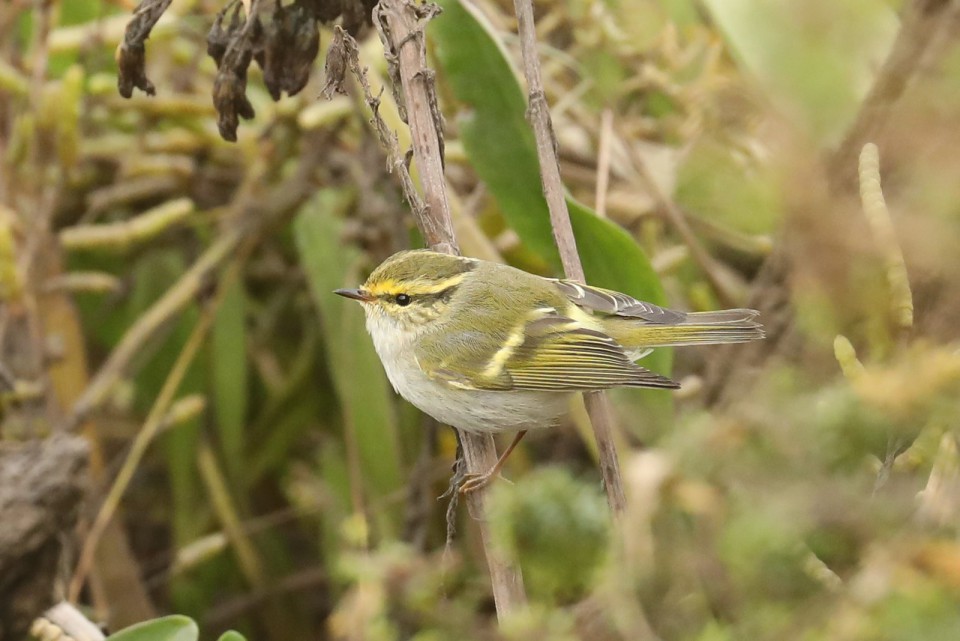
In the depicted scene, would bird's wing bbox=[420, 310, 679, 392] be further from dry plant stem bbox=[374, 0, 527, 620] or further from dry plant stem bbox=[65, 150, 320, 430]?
dry plant stem bbox=[65, 150, 320, 430]

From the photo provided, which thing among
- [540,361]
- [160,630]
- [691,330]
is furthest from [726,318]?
[160,630]

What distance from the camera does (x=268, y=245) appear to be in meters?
3.15

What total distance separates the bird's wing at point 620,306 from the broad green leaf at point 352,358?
0.76m

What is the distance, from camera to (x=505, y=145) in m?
2.29

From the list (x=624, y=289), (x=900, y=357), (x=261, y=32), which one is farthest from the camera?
(x=624, y=289)

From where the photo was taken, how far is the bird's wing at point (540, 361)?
2.09 m

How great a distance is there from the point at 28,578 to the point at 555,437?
4.50ft

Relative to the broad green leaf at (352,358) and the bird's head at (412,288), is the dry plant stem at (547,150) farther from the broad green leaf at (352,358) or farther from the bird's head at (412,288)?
the broad green leaf at (352,358)

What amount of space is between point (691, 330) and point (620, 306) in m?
0.15

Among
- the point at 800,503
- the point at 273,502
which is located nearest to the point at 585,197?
the point at 273,502

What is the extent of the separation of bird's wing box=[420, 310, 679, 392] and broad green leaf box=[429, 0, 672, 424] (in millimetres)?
152

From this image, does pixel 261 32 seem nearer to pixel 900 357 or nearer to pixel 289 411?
pixel 900 357

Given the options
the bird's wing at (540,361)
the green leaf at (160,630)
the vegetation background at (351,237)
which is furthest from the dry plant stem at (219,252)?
the green leaf at (160,630)

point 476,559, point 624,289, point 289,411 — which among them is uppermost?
point 624,289
